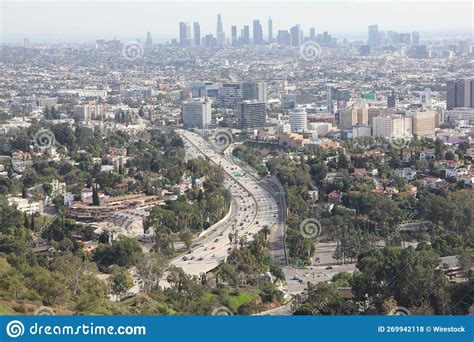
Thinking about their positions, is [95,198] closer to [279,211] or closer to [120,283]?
[279,211]

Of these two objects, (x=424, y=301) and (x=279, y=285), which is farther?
(x=279, y=285)

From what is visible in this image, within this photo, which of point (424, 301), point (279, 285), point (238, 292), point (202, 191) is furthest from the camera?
point (202, 191)

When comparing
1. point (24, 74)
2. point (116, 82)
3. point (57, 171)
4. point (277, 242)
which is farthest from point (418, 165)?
point (116, 82)

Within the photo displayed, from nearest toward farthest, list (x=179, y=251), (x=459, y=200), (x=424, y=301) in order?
(x=424, y=301) < (x=179, y=251) < (x=459, y=200)

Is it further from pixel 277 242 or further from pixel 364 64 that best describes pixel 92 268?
pixel 364 64

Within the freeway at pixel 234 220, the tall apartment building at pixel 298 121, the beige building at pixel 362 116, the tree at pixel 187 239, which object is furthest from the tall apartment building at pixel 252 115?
the tree at pixel 187 239

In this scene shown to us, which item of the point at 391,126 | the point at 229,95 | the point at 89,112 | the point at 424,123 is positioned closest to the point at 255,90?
the point at 229,95

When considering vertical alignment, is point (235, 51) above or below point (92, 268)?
above
